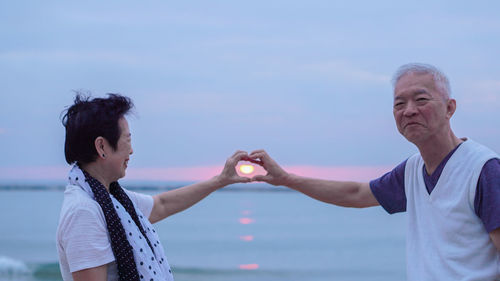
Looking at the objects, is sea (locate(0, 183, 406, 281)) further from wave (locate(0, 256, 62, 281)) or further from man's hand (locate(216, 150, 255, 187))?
man's hand (locate(216, 150, 255, 187))

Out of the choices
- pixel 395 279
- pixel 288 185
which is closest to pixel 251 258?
pixel 395 279

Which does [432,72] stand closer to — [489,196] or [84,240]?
[489,196]

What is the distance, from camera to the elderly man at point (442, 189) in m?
2.50

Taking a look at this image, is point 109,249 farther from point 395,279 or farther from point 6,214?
point 6,214

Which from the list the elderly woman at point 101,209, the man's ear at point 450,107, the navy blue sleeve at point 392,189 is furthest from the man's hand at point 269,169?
the man's ear at point 450,107

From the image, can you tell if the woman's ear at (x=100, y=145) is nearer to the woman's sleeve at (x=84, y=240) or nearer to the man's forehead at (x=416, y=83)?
the woman's sleeve at (x=84, y=240)

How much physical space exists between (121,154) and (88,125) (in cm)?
21

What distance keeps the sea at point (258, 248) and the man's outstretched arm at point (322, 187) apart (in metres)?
10.4

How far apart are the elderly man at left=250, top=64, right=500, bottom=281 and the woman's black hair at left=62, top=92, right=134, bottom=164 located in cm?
130

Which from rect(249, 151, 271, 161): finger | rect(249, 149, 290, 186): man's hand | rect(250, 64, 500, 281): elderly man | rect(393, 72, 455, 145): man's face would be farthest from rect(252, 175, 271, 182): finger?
rect(393, 72, 455, 145): man's face

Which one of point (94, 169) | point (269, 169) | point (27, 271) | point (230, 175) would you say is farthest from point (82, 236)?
point (27, 271)

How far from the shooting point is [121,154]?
258cm

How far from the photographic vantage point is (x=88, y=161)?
2559 millimetres

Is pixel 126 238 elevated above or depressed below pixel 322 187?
below
